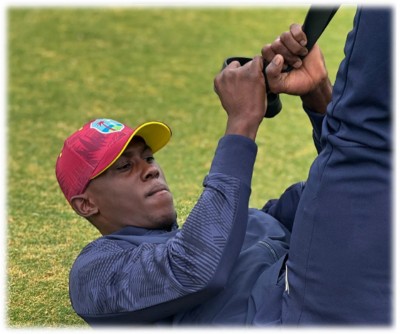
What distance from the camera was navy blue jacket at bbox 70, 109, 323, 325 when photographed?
259cm

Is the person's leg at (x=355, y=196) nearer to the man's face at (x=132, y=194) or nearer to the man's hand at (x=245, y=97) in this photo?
the man's hand at (x=245, y=97)

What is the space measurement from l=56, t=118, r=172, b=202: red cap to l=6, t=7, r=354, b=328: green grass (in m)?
0.72

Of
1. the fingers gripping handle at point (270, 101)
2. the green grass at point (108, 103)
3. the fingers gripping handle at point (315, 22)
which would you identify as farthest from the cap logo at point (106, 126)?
the green grass at point (108, 103)

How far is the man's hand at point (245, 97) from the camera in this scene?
2.67 m

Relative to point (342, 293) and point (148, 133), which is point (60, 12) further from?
point (342, 293)

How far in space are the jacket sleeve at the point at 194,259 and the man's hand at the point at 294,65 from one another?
0.71 feet

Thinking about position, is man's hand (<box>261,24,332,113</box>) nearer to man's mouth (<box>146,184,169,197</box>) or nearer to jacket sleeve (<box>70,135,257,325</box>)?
jacket sleeve (<box>70,135,257,325</box>)

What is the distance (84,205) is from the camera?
3188 millimetres

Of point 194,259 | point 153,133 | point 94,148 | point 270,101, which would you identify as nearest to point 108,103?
point 153,133

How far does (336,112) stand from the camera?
2.45 meters

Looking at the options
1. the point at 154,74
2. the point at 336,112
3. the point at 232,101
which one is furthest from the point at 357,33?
the point at 154,74

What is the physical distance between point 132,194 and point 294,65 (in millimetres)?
Result: 730

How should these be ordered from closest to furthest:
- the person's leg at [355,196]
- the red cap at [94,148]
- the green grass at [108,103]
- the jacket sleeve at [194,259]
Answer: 1. the person's leg at [355,196]
2. the jacket sleeve at [194,259]
3. the red cap at [94,148]
4. the green grass at [108,103]

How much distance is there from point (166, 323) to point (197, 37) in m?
7.21
